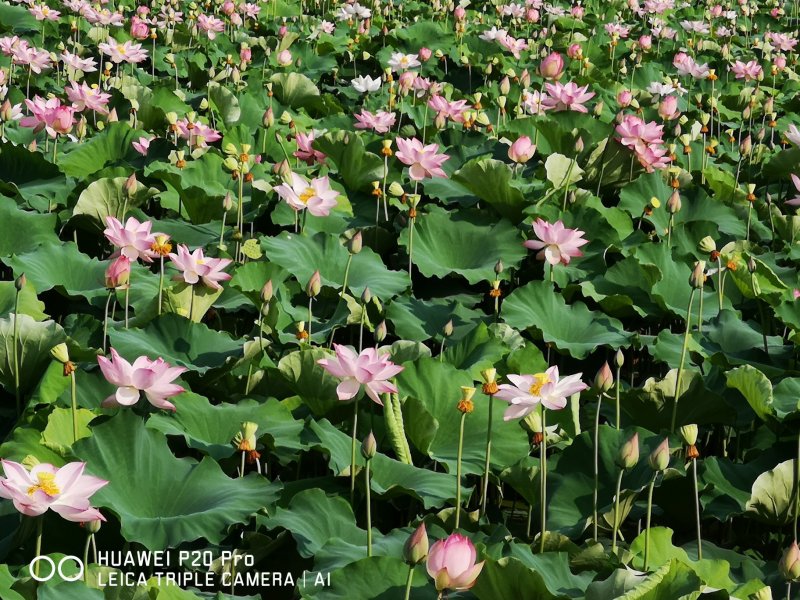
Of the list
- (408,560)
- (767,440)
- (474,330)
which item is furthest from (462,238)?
(408,560)

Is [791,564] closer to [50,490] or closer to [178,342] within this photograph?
[50,490]

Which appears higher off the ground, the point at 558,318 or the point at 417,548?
the point at 417,548

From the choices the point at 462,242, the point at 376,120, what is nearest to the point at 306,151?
the point at 376,120

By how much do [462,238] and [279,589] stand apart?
1664 millimetres

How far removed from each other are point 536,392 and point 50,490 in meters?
0.83

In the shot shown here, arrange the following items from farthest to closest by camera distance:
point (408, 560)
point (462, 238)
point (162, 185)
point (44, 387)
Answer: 1. point (162, 185)
2. point (462, 238)
3. point (44, 387)
4. point (408, 560)

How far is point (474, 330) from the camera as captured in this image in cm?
253

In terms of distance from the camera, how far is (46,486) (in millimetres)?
1535

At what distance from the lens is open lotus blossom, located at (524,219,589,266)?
2.90 metres

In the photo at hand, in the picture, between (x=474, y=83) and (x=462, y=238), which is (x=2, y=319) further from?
(x=474, y=83)

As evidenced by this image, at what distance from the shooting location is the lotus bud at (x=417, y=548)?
56.3 inches

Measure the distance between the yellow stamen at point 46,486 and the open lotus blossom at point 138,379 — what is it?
367 millimetres

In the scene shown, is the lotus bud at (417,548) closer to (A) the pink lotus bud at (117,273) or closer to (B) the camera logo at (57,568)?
(B) the camera logo at (57,568)

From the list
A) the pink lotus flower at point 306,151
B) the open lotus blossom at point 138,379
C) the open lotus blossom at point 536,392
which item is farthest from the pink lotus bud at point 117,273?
the pink lotus flower at point 306,151
